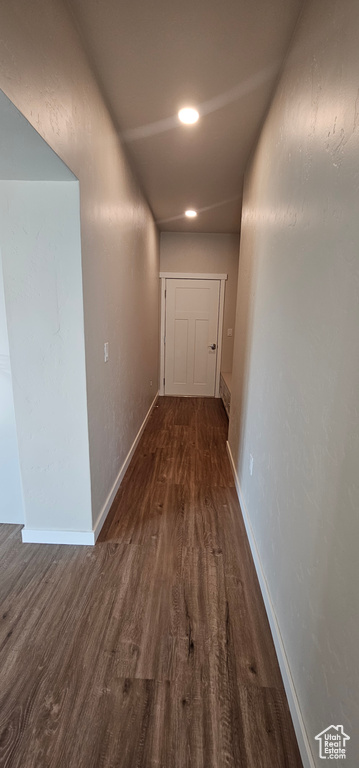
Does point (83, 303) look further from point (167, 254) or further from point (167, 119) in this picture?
point (167, 254)

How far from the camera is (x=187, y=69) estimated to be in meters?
1.65

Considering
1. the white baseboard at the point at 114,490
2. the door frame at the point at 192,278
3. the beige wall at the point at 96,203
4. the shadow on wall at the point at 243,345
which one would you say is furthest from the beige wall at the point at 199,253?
the white baseboard at the point at 114,490

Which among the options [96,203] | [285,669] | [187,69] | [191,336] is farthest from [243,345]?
[191,336]

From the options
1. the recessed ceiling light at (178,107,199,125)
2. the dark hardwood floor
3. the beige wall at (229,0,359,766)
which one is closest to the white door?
the recessed ceiling light at (178,107,199,125)

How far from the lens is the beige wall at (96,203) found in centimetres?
109

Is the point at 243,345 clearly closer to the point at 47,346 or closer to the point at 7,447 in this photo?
the point at 47,346

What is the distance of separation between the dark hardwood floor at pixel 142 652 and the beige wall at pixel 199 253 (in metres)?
3.84

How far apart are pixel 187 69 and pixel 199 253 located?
340cm

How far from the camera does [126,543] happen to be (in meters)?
1.98

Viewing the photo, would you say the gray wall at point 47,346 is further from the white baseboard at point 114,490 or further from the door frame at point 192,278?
the door frame at point 192,278

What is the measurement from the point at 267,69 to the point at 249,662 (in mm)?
2710

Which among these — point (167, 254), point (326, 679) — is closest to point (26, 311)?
point (326, 679)

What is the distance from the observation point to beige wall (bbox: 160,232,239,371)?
498 cm

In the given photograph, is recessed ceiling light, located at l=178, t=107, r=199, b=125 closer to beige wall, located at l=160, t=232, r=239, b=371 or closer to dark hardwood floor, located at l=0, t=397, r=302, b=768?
dark hardwood floor, located at l=0, t=397, r=302, b=768
